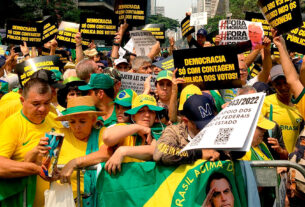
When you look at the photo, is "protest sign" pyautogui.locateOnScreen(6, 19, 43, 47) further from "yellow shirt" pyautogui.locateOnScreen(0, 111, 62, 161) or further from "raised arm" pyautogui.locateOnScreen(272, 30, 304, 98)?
"raised arm" pyautogui.locateOnScreen(272, 30, 304, 98)

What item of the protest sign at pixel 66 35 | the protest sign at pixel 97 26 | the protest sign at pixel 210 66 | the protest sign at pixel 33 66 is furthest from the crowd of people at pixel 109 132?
the protest sign at pixel 66 35

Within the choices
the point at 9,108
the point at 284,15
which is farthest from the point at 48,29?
the point at 284,15

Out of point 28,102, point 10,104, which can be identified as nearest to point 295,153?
point 28,102

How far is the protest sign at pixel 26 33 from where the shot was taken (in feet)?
31.4

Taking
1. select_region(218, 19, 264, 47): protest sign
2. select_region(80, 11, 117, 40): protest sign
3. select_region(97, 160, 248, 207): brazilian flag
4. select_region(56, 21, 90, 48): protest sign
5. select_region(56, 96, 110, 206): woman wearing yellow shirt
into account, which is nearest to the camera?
select_region(97, 160, 248, 207): brazilian flag

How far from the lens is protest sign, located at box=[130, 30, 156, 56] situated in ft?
28.8

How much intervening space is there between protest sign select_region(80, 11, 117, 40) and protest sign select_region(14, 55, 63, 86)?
2.55m

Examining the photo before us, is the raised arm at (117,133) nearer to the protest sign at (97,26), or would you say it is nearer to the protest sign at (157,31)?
the protest sign at (97,26)

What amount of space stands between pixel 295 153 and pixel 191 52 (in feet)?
5.55

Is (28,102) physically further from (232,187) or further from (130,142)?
(232,187)

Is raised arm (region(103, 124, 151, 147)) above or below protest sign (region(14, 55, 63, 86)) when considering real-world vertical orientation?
below

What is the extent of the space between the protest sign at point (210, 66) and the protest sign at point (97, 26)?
15.5 feet

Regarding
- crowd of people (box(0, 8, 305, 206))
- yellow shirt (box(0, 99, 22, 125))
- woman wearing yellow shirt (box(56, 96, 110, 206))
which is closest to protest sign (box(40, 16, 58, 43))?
crowd of people (box(0, 8, 305, 206))

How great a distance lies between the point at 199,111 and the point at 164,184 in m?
0.68
